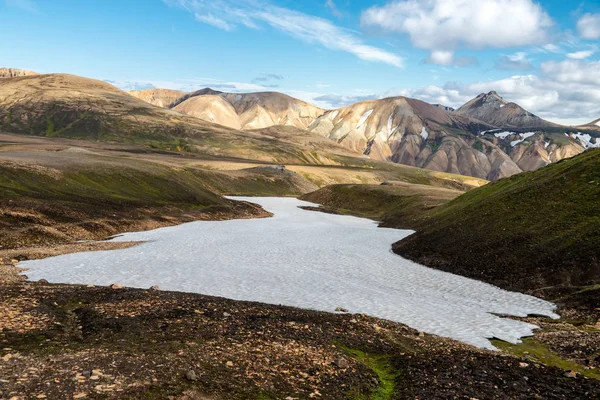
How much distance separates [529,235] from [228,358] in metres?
37.9

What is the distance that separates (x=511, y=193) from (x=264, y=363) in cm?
4990

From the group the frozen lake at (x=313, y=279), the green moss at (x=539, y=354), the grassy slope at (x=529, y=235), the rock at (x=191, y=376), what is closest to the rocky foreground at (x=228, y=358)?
the rock at (x=191, y=376)

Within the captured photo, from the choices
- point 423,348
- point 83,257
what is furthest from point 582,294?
point 83,257

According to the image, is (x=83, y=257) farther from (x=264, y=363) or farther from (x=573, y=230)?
(x=573, y=230)

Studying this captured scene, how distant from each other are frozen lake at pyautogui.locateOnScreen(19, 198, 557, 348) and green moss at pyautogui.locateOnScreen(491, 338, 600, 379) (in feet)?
2.85

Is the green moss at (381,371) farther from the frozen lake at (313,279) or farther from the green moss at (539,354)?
the green moss at (539,354)

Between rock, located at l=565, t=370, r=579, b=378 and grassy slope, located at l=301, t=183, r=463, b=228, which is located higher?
rock, located at l=565, t=370, r=579, b=378

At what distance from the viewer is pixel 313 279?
4072cm

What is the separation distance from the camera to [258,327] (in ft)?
74.1

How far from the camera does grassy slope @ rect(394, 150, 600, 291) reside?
38.4m

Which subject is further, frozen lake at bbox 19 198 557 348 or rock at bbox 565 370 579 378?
frozen lake at bbox 19 198 557 348

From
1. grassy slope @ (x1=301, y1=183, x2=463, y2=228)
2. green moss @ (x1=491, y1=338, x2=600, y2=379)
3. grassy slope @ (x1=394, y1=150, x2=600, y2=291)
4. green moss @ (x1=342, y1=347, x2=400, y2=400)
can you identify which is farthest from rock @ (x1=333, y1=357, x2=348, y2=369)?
grassy slope @ (x1=301, y1=183, x2=463, y2=228)

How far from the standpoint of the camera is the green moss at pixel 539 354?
19794mm

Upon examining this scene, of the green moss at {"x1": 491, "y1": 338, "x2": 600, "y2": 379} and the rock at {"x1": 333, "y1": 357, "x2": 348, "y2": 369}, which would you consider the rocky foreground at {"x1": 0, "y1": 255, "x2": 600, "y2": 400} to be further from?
the green moss at {"x1": 491, "y1": 338, "x2": 600, "y2": 379}
